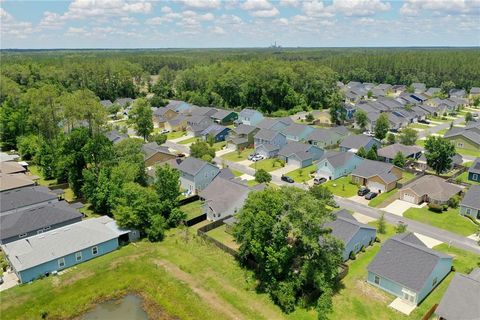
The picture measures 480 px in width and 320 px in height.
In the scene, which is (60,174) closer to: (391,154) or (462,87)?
(391,154)

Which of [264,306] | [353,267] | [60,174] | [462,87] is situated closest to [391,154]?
[353,267]

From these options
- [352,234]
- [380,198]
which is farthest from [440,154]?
[352,234]

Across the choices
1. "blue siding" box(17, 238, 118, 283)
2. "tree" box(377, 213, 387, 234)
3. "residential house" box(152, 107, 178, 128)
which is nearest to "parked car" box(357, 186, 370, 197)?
"tree" box(377, 213, 387, 234)

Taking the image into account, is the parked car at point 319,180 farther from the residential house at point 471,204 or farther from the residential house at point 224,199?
the residential house at point 471,204

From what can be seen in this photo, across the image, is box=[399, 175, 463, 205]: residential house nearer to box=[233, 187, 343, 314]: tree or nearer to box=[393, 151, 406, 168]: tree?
box=[393, 151, 406, 168]: tree

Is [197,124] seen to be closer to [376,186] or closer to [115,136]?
[115,136]

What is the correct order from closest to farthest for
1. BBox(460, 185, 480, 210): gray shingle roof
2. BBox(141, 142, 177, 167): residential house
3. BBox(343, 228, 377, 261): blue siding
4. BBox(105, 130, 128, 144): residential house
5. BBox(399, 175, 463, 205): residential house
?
BBox(343, 228, 377, 261): blue siding, BBox(460, 185, 480, 210): gray shingle roof, BBox(399, 175, 463, 205): residential house, BBox(141, 142, 177, 167): residential house, BBox(105, 130, 128, 144): residential house
